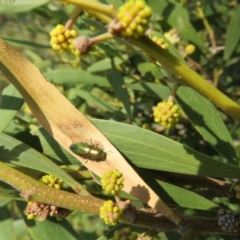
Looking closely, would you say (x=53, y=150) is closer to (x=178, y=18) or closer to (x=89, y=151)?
(x=89, y=151)

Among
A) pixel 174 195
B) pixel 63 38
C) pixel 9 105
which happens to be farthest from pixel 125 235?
pixel 63 38

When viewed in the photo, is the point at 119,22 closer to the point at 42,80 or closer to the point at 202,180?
the point at 42,80

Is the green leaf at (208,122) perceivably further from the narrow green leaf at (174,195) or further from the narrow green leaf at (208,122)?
the narrow green leaf at (174,195)

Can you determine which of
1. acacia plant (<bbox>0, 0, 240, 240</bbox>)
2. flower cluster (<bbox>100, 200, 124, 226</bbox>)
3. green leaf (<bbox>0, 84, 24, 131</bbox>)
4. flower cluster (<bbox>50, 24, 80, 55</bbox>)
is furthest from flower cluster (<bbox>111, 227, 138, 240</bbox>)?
flower cluster (<bbox>50, 24, 80, 55</bbox>)

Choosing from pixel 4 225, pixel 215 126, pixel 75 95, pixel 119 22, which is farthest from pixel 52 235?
pixel 119 22

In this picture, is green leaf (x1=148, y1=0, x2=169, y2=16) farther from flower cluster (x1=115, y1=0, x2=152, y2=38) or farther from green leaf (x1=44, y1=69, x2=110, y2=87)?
flower cluster (x1=115, y1=0, x2=152, y2=38)

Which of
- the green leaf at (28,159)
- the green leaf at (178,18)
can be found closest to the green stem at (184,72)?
the green leaf at (28,159)

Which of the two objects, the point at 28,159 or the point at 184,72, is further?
the point at 28,159

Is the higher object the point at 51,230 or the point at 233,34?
the point at 233,34
